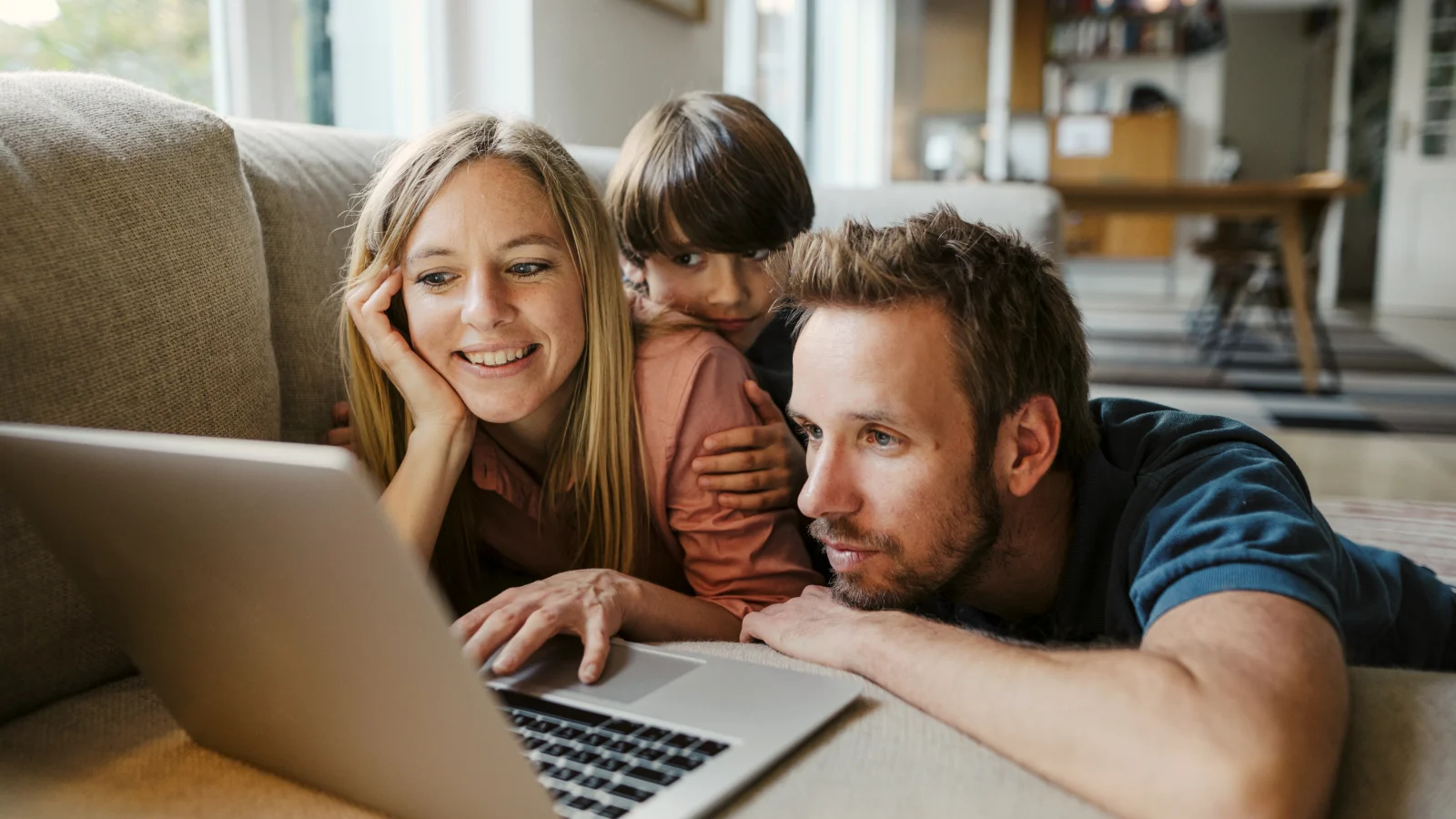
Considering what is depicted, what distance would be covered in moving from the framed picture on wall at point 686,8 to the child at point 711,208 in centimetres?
158

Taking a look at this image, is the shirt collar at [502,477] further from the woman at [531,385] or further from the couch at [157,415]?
the couch at [157,415]

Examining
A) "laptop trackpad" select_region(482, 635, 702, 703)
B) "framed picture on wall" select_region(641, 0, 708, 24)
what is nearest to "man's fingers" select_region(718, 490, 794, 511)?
"laptop trackpad" select_region(482, 635, 702, 703)

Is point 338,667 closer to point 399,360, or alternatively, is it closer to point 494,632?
point 494,632

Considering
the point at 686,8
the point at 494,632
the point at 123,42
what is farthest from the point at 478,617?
the point at 686,8

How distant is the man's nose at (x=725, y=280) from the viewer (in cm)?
153

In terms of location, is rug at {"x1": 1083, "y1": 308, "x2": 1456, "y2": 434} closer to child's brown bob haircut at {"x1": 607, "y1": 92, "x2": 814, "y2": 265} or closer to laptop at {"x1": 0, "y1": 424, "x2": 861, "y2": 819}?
child's brown bob haircut at {"x1": 607, "y1": 92, "x2": 814, "y2": 265}

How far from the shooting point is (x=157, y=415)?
957 millimetres

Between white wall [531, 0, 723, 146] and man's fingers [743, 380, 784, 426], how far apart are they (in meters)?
1.18

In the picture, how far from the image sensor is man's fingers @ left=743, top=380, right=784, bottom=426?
4.29 feet

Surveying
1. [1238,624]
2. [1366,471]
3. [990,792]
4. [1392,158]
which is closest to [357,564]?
[990,792]

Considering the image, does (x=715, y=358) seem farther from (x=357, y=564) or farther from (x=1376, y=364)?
(x=1376, y=364)

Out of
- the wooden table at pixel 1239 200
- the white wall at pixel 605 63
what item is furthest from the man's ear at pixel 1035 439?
the wooden table at pixel 1239 200

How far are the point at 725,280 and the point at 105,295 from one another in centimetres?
79

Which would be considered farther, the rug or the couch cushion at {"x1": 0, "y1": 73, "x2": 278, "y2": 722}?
the rug
